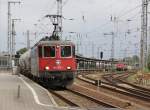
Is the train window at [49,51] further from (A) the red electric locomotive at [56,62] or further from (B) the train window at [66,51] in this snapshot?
(B) the train window at [66,51]

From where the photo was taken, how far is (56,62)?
104 feet

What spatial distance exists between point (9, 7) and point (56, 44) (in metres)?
35.6

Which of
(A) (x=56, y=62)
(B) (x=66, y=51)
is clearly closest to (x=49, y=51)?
(A) (x=56, y=62)

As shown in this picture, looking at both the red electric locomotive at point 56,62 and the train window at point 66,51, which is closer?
the red electric locomotive at point 56,62

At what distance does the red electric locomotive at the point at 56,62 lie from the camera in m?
31.6

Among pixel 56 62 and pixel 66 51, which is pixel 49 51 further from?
pixel 66 51

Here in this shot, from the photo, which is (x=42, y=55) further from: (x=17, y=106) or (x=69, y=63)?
(x=17, y=106)

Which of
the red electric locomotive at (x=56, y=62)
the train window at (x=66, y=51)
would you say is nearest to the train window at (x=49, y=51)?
the red electric locomotive at (x=56, y=62)

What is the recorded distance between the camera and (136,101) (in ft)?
78.4

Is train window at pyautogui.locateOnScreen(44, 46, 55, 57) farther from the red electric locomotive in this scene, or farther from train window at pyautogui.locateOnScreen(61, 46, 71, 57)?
train window at pyautogui.locateOnScreen(61, 46, 71, 57)

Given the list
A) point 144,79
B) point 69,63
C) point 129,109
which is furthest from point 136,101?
point 144,79

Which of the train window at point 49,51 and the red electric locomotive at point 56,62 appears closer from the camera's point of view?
the red electric locomotive at point 56,62

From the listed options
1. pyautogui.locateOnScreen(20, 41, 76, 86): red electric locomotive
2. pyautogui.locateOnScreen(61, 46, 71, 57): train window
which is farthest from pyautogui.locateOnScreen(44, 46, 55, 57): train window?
pyautogui.locateOnScreen(61, 46, 71, 57): train window

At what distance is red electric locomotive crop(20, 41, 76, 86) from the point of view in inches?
1243
